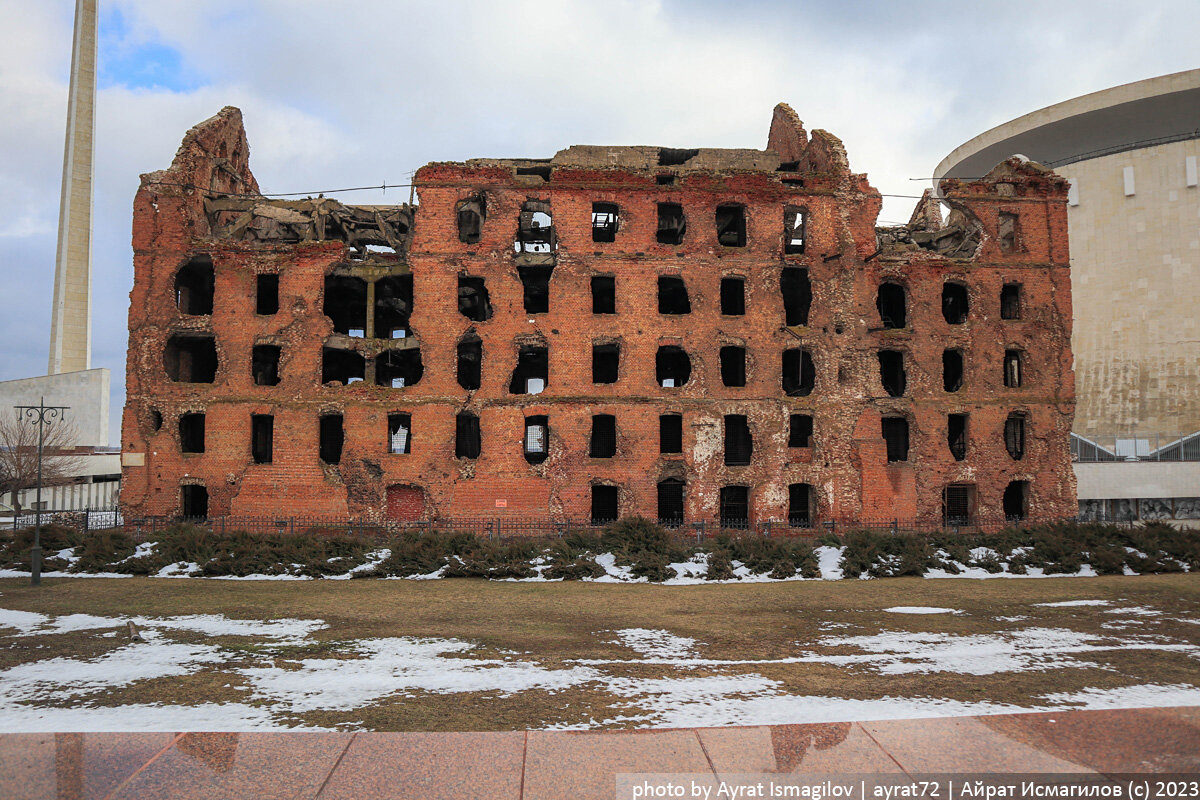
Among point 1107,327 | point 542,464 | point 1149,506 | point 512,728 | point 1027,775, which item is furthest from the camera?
point 1107,327

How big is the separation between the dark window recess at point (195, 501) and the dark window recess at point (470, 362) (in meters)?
10.2

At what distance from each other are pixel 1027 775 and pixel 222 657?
965 cm

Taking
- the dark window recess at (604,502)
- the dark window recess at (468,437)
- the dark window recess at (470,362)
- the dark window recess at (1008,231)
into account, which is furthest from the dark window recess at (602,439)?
the dark window recess at (1008,231)

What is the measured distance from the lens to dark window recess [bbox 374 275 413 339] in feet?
86.1

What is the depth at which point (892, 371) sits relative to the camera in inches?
1091

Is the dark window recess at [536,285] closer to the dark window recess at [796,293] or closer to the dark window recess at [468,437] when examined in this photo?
the dark window recess at [468,437]

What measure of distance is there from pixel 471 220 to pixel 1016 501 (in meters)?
24.2

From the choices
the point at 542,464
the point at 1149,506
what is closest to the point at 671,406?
the point at 542,464

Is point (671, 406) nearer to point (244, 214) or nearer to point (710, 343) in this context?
point (710, 343)

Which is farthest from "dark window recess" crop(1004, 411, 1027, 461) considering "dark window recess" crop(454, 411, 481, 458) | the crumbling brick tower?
"dark window recess" crop(454, 411, 481, 458)

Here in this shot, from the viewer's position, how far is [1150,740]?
20.2ft

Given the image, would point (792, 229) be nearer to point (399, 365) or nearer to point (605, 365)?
point (605, 365)

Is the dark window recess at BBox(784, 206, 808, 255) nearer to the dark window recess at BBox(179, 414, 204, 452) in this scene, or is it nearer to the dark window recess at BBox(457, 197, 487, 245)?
the dark window recess at BBox(457, 197, 487, 245)

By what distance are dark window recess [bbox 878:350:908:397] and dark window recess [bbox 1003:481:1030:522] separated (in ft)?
17.6
